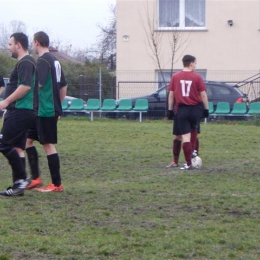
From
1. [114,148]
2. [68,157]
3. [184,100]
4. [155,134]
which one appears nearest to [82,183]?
[184,100]

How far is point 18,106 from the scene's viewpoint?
777 cm

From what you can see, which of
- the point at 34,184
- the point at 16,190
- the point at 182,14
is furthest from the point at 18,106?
the point at 182,14

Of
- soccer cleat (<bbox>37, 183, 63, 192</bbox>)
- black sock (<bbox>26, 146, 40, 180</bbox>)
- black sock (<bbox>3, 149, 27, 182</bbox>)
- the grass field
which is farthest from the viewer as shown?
black sock (<bbox>26, 146, 40, 180</bbox>)

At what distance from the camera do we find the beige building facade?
2983 cm

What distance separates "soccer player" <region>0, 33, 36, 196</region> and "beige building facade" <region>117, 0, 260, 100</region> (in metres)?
21.4

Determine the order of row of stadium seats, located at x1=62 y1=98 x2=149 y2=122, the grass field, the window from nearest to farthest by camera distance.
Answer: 1. the grass field
2. row of stadium seats, located at x1=62 y1=98 x2=149 y2=122
3. the window

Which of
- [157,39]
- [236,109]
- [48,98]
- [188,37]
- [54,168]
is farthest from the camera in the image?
[157,39]

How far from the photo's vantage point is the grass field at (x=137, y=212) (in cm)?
550

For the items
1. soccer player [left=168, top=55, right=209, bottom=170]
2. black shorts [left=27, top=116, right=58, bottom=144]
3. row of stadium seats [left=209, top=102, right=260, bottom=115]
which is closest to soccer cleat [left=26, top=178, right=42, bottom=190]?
black shorts [left=27, top=116, right=58, bottom=144]

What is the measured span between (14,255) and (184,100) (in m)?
5.85

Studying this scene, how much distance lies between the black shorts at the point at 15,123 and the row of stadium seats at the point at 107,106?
16.7 metres

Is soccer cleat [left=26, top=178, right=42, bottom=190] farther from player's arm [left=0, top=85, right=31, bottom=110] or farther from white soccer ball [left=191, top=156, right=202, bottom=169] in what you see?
white soccer ball [left=191, top=156, right=202, bottom=169]

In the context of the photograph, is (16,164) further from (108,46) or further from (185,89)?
(108,46)

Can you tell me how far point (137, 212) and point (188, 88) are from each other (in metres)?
3.98
